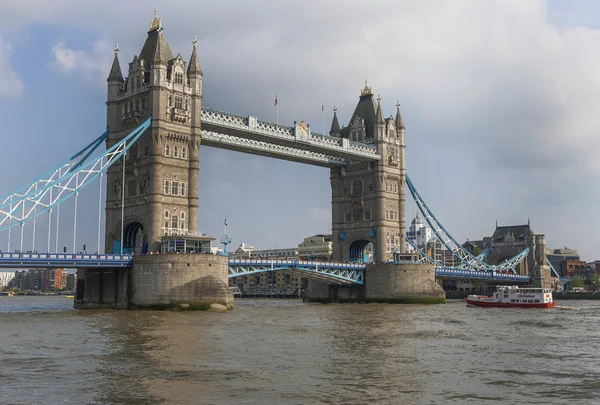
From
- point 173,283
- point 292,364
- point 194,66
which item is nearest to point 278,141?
point 194,66

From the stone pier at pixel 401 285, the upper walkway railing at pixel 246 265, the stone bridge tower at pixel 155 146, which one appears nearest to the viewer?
the upper walkway railing at pixel 246 265

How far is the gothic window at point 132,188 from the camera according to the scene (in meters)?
79.2

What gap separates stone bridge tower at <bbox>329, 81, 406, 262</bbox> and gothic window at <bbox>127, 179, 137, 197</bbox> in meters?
38.1

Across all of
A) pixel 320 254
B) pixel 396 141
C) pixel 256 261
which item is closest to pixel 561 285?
pixel 320 254

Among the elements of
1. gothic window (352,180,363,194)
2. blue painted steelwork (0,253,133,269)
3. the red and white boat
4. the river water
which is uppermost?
gothic window (352,180,363,194)

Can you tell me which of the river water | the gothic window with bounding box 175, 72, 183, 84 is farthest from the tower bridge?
the river water

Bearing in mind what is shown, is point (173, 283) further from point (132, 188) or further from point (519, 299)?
point (519, 299)

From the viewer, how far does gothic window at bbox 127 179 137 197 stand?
79.2 m

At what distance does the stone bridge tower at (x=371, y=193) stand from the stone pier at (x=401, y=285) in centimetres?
595

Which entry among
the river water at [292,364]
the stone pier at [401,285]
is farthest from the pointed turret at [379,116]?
the river water at [292,364]

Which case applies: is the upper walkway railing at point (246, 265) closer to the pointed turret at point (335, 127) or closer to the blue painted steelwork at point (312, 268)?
the blue painted steelwork at point (312, 268)

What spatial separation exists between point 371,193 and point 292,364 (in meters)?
75.7

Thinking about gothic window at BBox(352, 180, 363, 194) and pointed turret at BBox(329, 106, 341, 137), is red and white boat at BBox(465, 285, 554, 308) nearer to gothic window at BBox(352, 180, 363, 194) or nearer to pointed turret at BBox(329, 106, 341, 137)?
gothic window at BBox(352, 180, 363, 194)

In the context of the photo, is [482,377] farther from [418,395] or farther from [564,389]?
[418,395]
